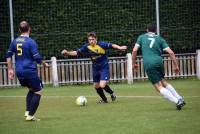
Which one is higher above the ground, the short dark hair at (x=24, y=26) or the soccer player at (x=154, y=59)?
the short dark hair at (x=24, y=26)

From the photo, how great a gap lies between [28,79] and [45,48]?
14.7 metres

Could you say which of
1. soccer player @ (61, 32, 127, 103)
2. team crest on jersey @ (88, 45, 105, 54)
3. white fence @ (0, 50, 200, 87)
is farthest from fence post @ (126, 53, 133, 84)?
team crest on jersey @ (88, 45, 105, 54)

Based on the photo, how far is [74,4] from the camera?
98.4ft

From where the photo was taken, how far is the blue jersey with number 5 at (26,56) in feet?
50.4

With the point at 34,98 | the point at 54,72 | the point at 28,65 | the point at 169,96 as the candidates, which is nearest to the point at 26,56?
the point at 28,65

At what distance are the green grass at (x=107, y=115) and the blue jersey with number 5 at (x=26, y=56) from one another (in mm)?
1115

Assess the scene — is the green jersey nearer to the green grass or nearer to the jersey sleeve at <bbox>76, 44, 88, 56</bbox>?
the green grass

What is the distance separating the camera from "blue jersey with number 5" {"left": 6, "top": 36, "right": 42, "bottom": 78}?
50.4 ft

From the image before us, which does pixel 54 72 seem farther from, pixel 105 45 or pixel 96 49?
pixel 105 45

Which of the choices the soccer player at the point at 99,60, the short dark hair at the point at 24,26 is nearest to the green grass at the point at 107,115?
the soccer player at the point at 99,60

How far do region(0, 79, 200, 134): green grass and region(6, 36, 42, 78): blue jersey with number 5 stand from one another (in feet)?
3.66

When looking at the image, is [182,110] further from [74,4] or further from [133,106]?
[74,4]

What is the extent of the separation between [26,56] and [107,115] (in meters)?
2.32

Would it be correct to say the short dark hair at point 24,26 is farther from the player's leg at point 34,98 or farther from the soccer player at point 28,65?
the player's leg at point 34,98
